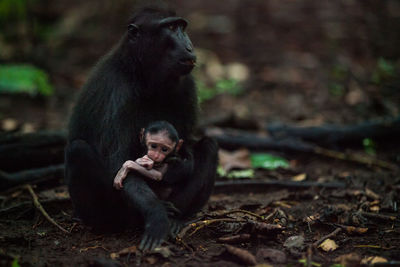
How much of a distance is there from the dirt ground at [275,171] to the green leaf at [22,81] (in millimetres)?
395

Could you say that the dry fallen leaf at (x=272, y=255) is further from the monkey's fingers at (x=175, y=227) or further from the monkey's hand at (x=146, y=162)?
the monkey's hand at (x=146, y=162)

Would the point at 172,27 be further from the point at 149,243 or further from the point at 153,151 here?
the point at 149,243

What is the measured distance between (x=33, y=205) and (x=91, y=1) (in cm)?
824

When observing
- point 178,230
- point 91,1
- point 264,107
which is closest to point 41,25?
point 91,1

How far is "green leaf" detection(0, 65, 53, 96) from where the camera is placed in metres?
7.44

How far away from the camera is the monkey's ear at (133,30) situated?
3967mm

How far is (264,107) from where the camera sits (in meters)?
8.00

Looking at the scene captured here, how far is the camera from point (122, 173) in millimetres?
3588

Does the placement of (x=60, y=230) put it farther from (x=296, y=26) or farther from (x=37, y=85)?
(x=296, y=26)

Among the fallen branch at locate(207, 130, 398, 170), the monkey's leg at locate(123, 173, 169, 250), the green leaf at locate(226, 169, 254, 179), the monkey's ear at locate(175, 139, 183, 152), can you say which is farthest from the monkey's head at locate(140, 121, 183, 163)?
the fallen branch at locate(207, 130, 398, 170)

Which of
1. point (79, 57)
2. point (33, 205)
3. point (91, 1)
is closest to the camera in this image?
point (33, 205)

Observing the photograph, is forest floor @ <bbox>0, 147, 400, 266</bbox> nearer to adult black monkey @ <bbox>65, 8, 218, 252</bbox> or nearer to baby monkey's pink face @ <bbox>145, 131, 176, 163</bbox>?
Answer: adult black monkey @ <bbox>65, 8, 218, 252</bbox>

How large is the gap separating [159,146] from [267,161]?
102 inches

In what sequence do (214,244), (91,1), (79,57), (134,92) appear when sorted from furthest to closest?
(91,1) < (79,57) < (134,92) < (214,244)
